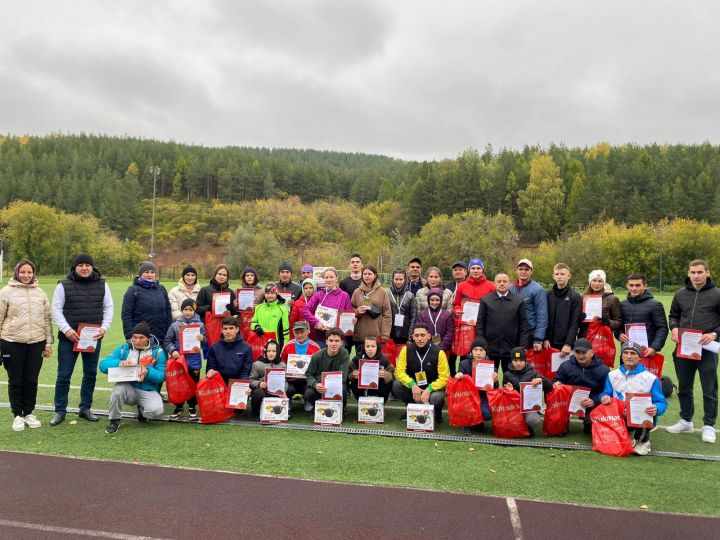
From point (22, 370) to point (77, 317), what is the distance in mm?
819

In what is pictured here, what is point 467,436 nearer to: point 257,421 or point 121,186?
point 257,421

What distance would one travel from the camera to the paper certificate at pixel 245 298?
7.64 meters

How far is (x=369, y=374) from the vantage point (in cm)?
659

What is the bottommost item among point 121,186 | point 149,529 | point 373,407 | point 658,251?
point 149,529

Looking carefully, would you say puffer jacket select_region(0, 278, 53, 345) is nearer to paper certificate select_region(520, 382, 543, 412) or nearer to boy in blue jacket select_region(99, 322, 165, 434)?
boy in blue jacket select_region(99, 322, 165, 434)

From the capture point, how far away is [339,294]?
24.2ft

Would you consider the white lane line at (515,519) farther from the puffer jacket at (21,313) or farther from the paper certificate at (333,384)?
the puffer jacket at (21,313)

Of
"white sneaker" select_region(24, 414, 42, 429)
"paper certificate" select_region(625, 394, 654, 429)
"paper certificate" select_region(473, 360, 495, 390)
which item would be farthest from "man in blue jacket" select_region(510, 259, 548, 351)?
"white sneaker" select_region(24, 414, 42, 429)

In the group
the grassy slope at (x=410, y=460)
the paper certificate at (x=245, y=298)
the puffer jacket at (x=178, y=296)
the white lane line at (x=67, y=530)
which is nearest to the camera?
the white lane line at (x=67, y=530)

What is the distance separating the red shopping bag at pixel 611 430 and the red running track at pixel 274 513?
138 centimetres

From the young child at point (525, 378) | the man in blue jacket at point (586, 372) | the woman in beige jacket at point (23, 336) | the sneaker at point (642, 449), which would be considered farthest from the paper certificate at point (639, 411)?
the woman in beige jacket at point (23, 336)

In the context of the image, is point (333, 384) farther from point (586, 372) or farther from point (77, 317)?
point (77, 317)

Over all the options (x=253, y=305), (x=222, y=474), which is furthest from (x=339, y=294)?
(x=222, y=474)

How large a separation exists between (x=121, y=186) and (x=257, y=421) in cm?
9342
